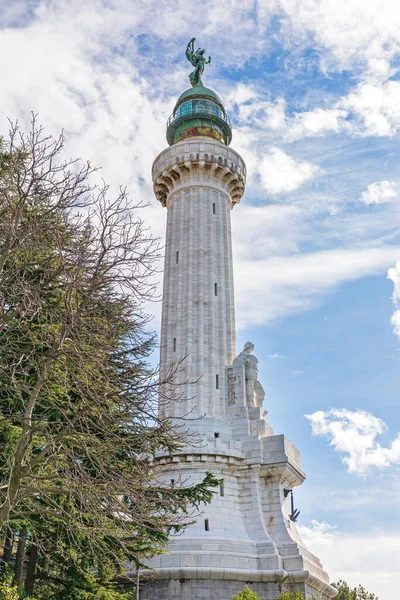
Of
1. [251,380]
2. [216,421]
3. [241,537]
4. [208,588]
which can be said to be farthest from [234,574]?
[251,380]

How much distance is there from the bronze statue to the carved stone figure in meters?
18.4

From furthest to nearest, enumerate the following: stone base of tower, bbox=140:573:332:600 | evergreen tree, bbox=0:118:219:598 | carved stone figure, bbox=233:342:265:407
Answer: carved stone figure, bbox=233:342:265:407, stone base of tower, bbox=140:573:332:600, evergreen tree, bbox=0:118:219:598

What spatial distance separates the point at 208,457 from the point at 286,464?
3039 mm

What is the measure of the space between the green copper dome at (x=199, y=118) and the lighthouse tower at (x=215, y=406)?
7cm

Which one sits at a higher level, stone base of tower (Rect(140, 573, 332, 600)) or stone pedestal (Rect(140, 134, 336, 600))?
stone pedestal (Rect(140, 134, 336, 600))

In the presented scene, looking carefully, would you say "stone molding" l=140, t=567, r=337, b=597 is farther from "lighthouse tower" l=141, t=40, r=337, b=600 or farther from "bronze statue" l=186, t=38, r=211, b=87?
"bronze statue" l=186, t=38, r=211, b=87

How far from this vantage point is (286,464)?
78.0ft

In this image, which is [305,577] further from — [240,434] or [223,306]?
[223,306]

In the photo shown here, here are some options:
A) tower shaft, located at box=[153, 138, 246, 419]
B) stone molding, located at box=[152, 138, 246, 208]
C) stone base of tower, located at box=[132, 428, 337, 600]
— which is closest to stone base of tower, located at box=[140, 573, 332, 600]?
stone base of tower, located at box=[132, 428, 337, 600]

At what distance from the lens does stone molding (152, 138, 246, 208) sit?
100ft

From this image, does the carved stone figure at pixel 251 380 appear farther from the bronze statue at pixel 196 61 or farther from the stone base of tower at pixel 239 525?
the bronze statue at pixel 196 61

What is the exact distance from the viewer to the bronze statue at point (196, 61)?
36.3 m

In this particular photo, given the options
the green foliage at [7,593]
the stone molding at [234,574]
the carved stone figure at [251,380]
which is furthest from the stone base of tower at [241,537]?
the green foliage at [7,593]

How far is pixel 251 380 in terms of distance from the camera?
26234 mm
